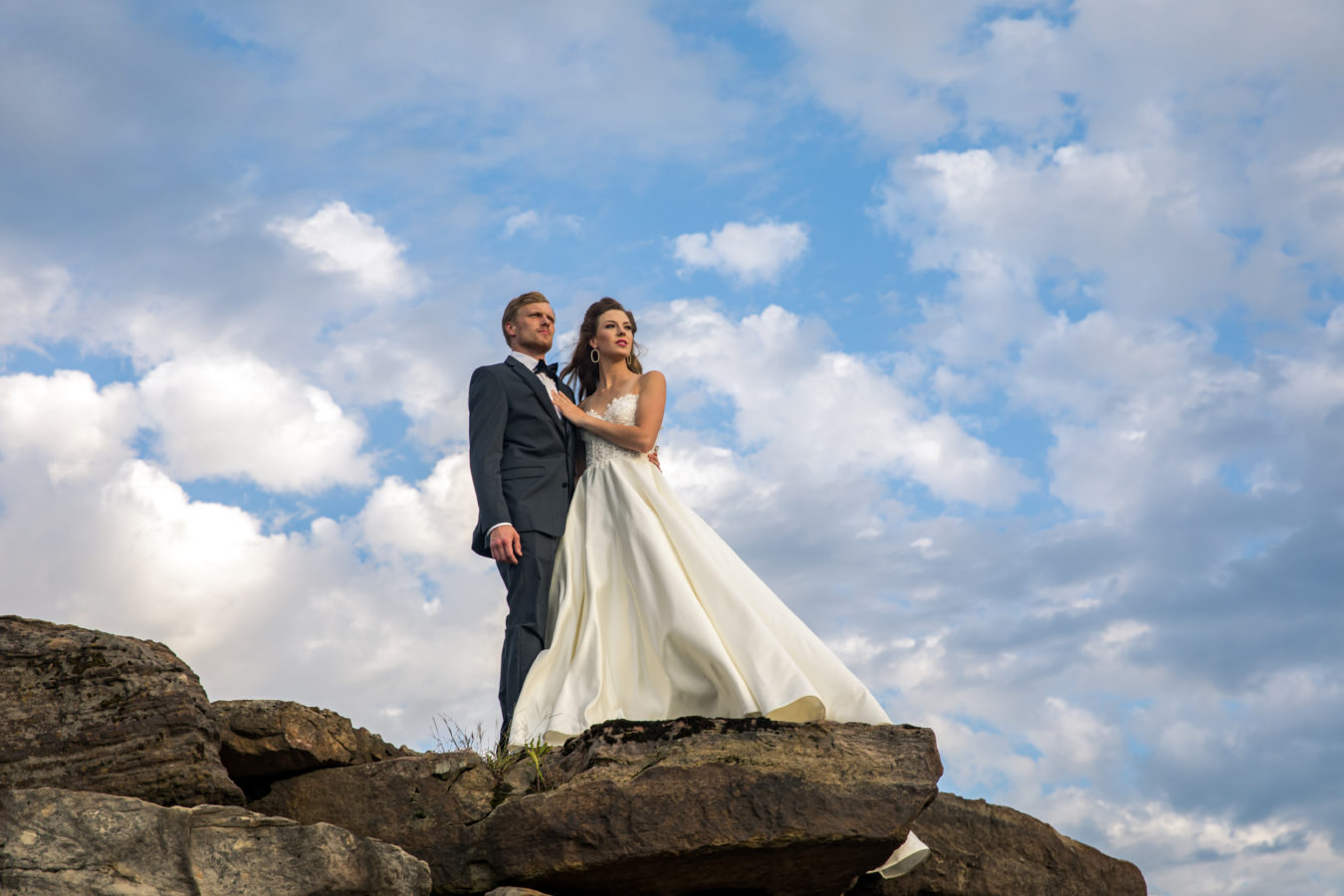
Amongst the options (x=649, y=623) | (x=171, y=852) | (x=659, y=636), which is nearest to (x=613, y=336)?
(x=649, y=623)

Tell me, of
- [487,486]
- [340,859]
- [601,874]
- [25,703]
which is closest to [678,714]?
[601,874]

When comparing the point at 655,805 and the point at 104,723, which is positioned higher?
the point at 104,723

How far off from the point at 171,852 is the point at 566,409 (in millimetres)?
4404

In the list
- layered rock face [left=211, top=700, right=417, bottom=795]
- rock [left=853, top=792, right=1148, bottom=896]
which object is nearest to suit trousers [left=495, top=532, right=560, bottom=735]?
layered rock face [left=211, top=700, right=417, bottom=795]

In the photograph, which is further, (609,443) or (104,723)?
(609,443)

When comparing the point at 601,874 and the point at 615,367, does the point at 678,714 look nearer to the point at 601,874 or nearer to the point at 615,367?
the point at 601,874

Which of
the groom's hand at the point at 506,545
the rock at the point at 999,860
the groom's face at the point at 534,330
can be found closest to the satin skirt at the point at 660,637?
the groom's hand at the point at 506,545

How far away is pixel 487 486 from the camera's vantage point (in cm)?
805

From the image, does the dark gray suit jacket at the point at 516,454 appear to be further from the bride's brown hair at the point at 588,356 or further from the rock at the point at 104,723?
the rock at the point at 104,723

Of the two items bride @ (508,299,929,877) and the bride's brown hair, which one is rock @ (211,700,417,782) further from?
the bride's brown hair

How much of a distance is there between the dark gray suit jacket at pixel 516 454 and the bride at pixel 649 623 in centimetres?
16

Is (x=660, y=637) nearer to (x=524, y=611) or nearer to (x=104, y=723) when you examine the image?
(x=524, y=611)

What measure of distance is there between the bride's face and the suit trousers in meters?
1.59

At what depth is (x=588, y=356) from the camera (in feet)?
30.1
